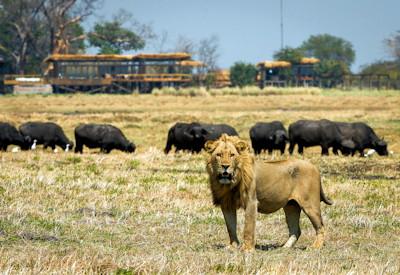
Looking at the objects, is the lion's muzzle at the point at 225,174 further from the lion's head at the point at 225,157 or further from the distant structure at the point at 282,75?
the distant structure at the point at 282,75

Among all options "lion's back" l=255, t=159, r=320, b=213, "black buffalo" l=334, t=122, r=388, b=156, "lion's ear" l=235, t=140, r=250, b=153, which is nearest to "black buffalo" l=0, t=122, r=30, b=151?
"black buffalo" l=334, t=122, r=388, b=156

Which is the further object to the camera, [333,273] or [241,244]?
[241,244]

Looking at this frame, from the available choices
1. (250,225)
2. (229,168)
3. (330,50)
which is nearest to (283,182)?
(250,225)

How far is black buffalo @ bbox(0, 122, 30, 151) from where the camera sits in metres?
32.8

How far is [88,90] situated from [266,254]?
290 ft

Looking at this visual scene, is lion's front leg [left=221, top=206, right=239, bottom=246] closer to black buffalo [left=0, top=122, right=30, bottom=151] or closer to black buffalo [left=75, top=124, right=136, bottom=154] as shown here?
black buffalo [left=0, top=122, right=30, bottom=151]

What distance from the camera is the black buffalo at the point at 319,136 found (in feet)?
109

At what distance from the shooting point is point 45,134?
3491 centimetres

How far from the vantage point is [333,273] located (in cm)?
915

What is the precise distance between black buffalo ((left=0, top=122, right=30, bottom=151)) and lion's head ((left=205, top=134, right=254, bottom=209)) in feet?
73.2

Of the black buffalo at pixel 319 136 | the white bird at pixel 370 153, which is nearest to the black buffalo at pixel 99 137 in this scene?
the black buffalo at pixel 319 136

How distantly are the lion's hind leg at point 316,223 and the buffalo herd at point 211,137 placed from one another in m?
20.7

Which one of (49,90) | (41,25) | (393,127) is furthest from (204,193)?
(41,25)

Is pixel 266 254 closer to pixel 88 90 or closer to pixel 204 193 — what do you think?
pixel 204 193
